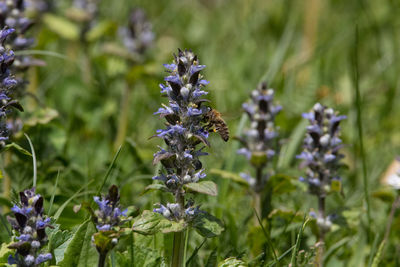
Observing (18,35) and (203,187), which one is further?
(18,35)

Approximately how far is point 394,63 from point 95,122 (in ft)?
9.38

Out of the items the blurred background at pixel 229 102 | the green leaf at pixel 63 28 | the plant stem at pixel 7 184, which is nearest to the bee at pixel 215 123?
the blurred background at pixel 229 102

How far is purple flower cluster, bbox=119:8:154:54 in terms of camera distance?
4.45 m

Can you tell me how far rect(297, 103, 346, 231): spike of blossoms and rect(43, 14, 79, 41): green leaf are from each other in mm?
2736

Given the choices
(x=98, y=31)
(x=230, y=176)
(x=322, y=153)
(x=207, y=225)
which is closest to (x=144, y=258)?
(x=207, y=225)

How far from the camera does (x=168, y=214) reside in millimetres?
1967

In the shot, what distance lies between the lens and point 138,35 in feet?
14.7

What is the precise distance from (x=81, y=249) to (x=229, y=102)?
107 inches

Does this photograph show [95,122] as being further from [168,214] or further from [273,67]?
[168,214]

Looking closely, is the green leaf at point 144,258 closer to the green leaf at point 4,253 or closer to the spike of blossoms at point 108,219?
the spike of blossoms at point 108,219

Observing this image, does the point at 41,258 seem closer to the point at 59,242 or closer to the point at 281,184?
the point at 59,242

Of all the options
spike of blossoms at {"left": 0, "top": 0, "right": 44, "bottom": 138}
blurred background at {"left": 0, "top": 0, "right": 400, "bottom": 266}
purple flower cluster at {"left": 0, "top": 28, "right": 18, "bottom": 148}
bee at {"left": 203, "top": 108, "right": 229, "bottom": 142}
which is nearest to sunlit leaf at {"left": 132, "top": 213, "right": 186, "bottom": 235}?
blurred background at {"left": 0, "top": 0, "right": 400, "bottom": 266}

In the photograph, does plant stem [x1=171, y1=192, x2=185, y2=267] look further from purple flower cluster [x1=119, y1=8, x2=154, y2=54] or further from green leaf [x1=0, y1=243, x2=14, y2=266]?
purple flower cluster [x1=119, y1=8, x2=154, y2=54]

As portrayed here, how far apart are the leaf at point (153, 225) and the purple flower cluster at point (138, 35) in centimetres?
276
